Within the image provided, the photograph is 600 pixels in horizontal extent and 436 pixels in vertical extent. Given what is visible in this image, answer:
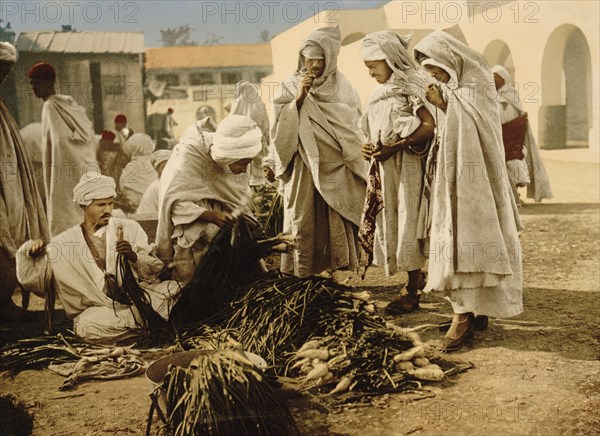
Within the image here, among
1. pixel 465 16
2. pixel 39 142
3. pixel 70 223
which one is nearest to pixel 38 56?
pixel 39 142

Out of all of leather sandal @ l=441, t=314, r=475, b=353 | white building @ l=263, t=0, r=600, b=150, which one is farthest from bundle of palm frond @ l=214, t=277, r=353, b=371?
white building @ l=263, t=0, r=600, b=150

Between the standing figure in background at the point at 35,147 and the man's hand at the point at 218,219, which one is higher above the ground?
the standing figure in background at the point at 35,147

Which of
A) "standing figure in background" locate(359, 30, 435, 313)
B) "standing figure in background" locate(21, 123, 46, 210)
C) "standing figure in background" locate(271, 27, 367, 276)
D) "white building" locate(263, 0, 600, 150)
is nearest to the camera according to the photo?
"standing figure in background" locate(359, 30, 435, 313)

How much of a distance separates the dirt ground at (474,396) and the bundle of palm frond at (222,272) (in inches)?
30.5

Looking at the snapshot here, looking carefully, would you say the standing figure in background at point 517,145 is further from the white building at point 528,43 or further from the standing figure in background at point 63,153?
the standing figure in background at point 63,153

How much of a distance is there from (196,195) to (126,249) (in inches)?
27.0

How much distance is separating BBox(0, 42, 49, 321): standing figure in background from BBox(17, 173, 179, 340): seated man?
906 mm

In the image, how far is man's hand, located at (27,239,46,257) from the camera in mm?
5141

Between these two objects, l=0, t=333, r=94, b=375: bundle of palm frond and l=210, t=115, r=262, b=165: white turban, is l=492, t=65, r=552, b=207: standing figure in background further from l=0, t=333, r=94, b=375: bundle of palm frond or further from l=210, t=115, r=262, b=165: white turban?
l=0, t=333, r=94, b=375: bundle of palm frond

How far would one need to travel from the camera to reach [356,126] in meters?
6.41

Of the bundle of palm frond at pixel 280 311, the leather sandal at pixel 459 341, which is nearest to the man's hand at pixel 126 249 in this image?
the bundle of palm frond at pixel 280 311

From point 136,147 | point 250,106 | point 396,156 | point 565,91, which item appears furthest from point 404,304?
point 565,91

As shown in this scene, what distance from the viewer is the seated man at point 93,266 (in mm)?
5137

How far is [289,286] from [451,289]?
3.59ft
